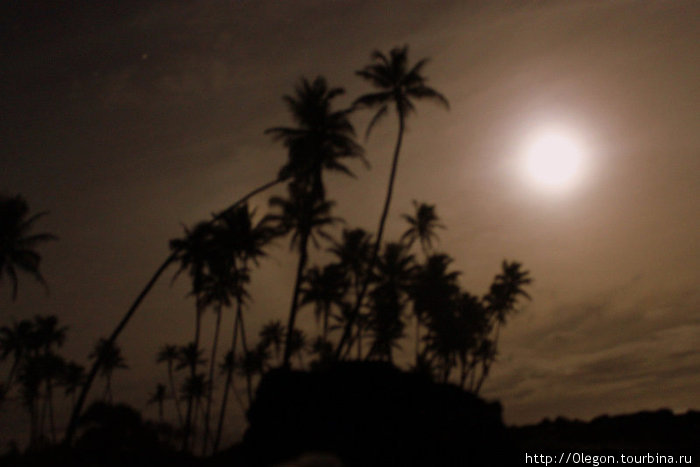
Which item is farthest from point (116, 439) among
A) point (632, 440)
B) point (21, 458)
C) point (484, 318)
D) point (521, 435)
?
point (484, 318)

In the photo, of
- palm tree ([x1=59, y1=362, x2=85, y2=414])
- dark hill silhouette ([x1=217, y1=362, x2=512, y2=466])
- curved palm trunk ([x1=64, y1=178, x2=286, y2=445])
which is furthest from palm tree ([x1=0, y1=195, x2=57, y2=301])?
palm tree ([x1=59, y1=362, x2=85, y2=414])

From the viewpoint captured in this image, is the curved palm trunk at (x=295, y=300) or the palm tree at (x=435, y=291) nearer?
the curved palm trunk at (x=295, y=300)

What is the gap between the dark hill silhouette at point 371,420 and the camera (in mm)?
11477

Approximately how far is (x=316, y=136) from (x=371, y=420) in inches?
783

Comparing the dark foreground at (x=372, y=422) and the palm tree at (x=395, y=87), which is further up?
the palm tree at (x=395, y=87)

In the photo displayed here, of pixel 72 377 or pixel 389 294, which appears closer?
pixel 389 294

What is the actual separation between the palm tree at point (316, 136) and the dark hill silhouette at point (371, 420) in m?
16.1

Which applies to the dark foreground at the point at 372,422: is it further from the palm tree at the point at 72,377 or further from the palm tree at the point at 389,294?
the palm tree at the point at 72,377

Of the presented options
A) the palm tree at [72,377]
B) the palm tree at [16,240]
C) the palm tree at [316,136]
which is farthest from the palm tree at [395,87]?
the palm tree at [72,377]

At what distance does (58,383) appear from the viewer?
65000 mm

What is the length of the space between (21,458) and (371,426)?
1743cm

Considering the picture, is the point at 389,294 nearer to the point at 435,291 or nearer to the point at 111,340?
the point at 435,291

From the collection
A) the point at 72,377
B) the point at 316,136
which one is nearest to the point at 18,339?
the point at 72,377

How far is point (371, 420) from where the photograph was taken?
39.3 ft
